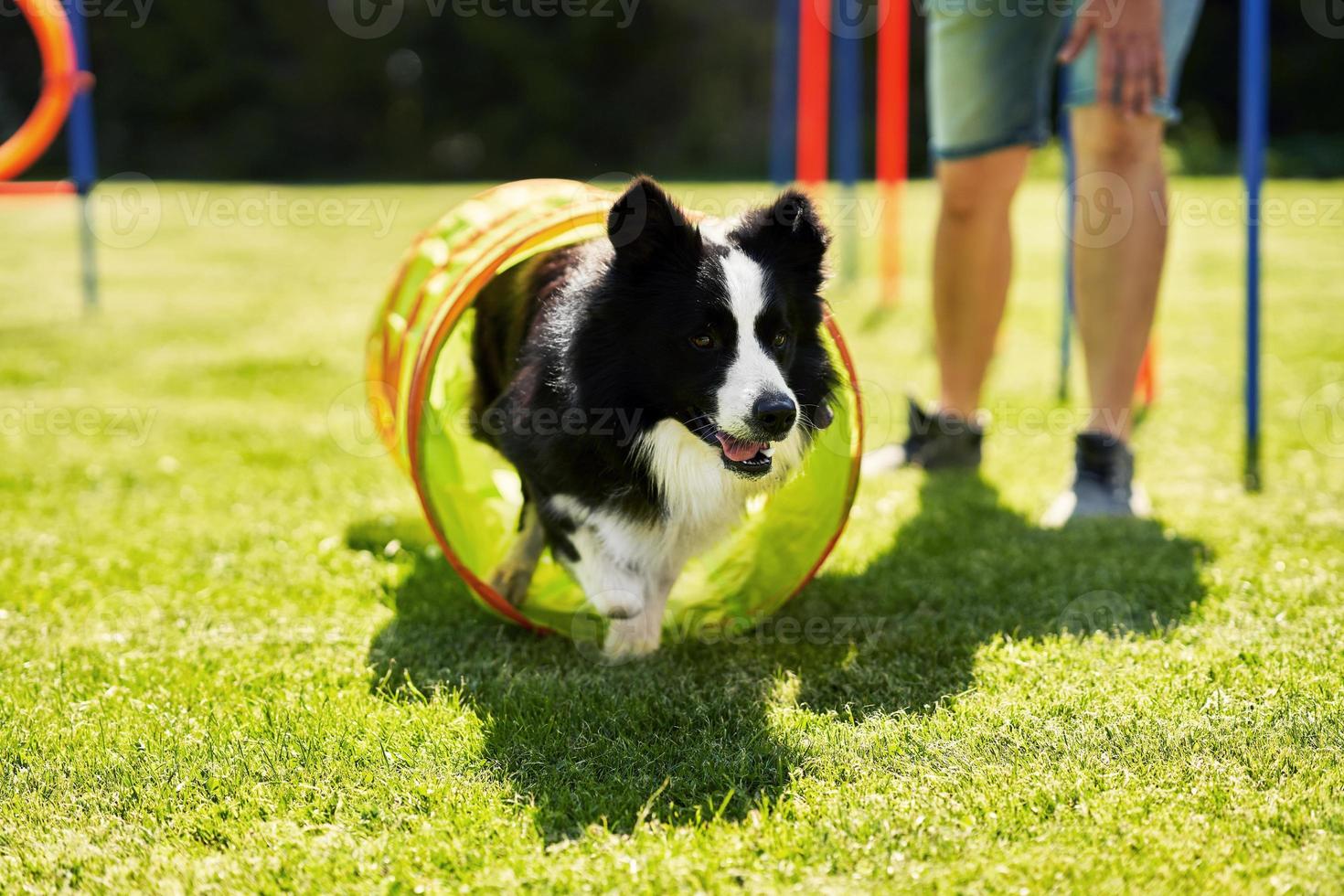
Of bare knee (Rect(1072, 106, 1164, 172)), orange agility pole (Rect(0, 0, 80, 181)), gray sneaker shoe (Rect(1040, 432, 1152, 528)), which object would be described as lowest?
gray sneaker shoe (Rect(1040, 432, 1152, 528))

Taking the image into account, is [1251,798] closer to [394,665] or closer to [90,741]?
[394,665]

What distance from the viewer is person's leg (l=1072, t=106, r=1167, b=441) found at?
3.47 meters

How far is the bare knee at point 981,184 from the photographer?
12.6ft

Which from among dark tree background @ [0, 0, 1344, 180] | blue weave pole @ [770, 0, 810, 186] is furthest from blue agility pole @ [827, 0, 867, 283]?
dark tree background @ [0, 0, 1344, 180]

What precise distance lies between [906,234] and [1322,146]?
9.36m

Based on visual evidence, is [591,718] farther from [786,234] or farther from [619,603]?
[786,234]

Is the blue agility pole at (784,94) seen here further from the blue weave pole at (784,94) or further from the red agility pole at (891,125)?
the red agility pole at (891,125)

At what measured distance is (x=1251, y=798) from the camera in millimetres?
2006

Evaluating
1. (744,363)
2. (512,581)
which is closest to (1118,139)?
(744,363)

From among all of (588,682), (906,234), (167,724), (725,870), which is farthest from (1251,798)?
(906,234)

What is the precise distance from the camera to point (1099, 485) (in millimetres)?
3635

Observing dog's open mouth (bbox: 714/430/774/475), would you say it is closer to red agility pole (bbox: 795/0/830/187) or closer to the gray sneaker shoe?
the gray sneaker shoe

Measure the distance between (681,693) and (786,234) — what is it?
39.0 inches

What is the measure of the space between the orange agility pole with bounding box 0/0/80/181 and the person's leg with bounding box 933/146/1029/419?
4725 mm
